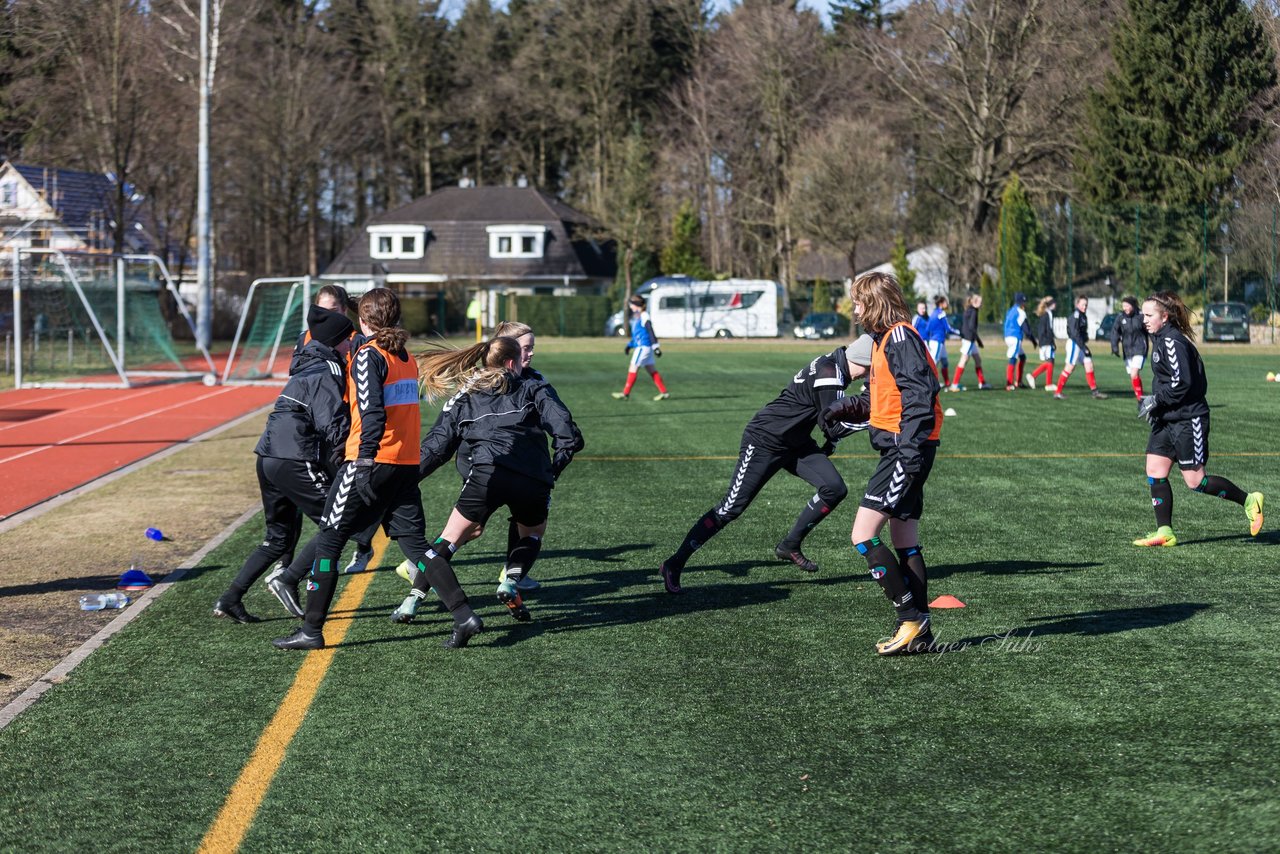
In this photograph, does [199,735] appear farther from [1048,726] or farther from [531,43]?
[531,43]

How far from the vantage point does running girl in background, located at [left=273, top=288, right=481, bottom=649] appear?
6.61m

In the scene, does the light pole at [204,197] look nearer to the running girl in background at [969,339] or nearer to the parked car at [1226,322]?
the running girl in background at [969,339]

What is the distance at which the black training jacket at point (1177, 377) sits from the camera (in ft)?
31.0

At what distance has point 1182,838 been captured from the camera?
4.32m

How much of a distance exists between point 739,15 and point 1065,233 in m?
23.6

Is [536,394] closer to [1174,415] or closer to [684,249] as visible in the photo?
[1174,415]

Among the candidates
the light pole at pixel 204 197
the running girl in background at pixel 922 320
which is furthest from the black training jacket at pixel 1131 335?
the light pole at pixel 204 197

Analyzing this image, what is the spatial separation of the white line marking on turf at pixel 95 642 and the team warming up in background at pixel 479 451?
61 cm

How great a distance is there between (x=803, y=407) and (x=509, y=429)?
1.82 m

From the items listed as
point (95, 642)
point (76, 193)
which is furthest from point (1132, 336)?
point (76, 193)

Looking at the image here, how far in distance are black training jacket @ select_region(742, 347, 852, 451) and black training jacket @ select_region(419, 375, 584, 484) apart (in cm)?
126

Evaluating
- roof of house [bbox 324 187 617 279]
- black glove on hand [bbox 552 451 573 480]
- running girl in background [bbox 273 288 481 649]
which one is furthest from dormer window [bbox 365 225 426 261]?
running girl in background [bbox 273 288 481 649]

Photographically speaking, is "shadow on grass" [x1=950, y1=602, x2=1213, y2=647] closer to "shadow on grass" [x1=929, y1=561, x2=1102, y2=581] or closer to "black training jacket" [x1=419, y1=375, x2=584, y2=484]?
"shadow on grass" [x1=929, y1=561, x2=1102, y2=581]

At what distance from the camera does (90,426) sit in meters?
19.5
